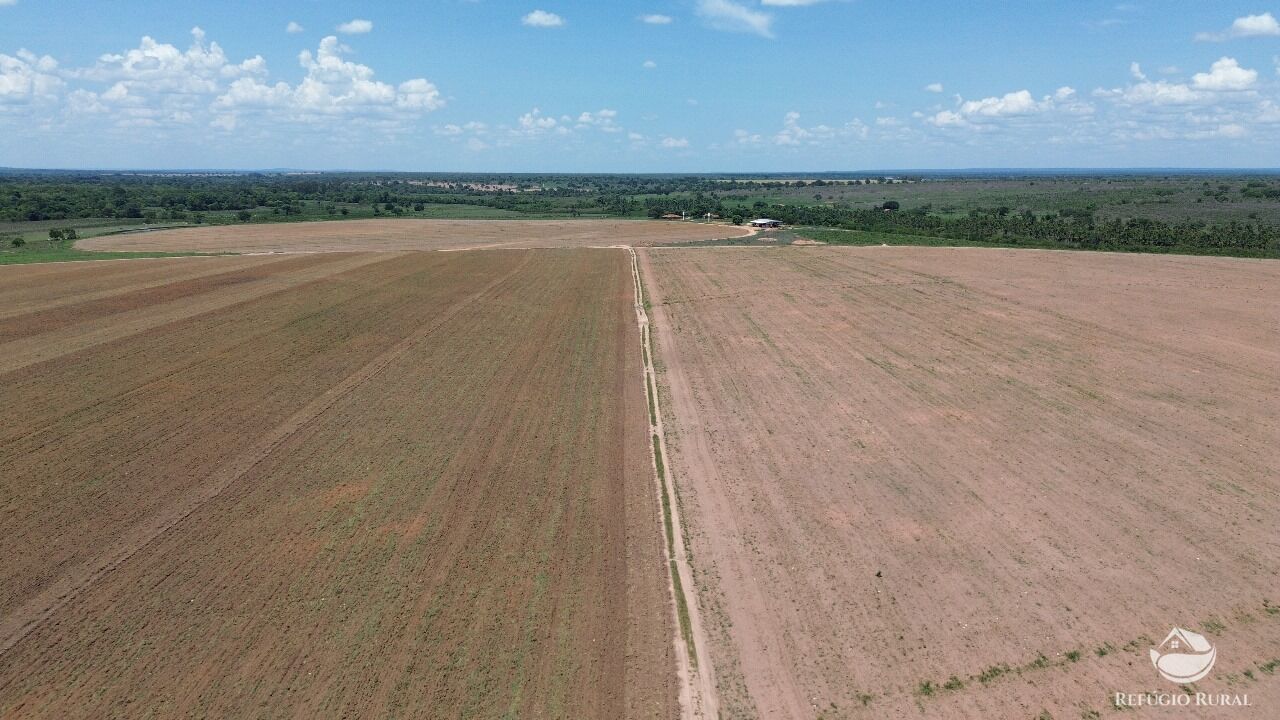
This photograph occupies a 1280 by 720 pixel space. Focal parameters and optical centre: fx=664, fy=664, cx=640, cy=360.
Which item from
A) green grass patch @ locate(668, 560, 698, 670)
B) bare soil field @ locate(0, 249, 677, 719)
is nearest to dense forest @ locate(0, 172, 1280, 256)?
bare soil field @ locate(0, 249, 677, 719)

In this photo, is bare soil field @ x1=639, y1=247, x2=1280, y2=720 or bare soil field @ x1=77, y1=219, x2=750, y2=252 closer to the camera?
bare soil field @ x1=639, y1=247, x2=1280, y2=720

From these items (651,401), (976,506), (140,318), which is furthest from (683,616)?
(140,318)

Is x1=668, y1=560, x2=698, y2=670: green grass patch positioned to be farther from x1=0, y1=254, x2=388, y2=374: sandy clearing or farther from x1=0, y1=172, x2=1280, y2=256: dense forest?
x1=0, y1=172, x2=1280, y2=256: dense forest

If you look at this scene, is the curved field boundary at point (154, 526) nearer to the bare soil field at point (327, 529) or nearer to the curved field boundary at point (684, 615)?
the bare soil field at point (327, 529)

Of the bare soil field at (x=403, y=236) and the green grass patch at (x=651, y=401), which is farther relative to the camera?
the bare soil field at (x=403, y=236)

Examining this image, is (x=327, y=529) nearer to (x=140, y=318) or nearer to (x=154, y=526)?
(x=154, y=526)

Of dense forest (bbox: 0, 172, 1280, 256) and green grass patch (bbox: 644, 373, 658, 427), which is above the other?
dense forest (bbox: 0, 172, 1280, 256)

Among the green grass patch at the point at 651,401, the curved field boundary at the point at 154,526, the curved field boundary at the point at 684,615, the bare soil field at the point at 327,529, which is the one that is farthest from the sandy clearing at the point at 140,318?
the curved field boundary at the point at 684,615
